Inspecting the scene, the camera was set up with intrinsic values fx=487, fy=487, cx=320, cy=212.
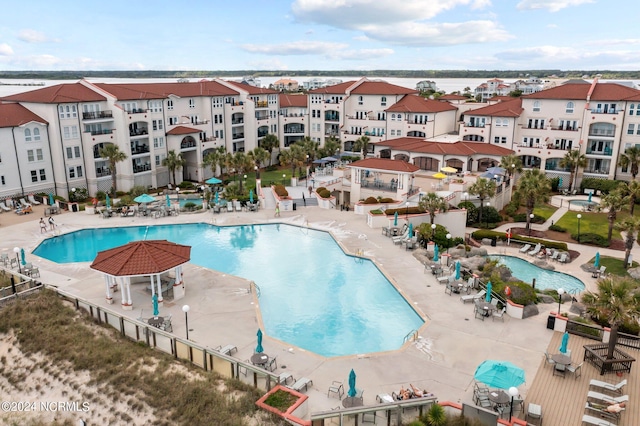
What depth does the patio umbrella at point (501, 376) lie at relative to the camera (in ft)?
56.5

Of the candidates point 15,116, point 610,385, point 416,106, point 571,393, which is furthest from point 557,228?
point 15,116

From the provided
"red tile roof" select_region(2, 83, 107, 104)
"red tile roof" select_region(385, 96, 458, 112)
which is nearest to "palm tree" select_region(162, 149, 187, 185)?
"red tile roof" select_region(2, 83, 107, 104)

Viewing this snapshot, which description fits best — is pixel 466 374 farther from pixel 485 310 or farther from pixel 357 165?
pixel 357 165

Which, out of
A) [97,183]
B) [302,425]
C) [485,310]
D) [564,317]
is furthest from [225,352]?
[97,183]

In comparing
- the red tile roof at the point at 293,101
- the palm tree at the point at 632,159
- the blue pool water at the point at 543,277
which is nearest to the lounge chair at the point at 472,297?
the blue pool water at the point at 543,277

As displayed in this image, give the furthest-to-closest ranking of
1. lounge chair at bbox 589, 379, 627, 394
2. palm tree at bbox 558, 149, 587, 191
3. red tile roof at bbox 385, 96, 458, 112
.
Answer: red tile roof at bbox 385, 96, 458, 112, palm tree at bbox 558, 149, 587, 191, lounge chair at bbox 589, 379, 627, 394

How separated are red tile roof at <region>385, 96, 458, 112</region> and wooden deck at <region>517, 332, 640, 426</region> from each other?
158 ft

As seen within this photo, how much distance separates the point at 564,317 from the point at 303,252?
19.2 m

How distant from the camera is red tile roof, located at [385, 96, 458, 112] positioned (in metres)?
65.6

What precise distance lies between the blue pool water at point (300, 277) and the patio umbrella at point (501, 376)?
6212mm

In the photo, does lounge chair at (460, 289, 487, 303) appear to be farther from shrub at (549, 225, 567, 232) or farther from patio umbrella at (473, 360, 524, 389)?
shrub at (549, 225, 567, 232)

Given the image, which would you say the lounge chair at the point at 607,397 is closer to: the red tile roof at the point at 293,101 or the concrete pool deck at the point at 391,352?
the concrete pool deck at the point at 391,352

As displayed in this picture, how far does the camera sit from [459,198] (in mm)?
47812

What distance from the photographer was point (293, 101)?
3115 inches
